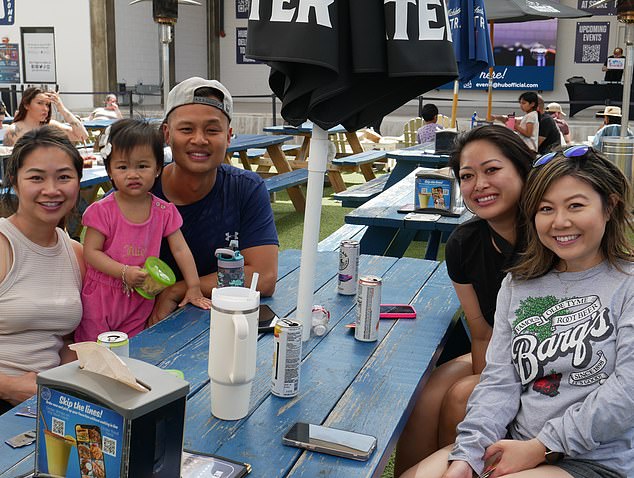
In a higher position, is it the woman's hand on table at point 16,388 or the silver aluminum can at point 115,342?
the silver aluminum can at point 115,342

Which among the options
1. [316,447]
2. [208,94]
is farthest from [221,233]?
[316,447]

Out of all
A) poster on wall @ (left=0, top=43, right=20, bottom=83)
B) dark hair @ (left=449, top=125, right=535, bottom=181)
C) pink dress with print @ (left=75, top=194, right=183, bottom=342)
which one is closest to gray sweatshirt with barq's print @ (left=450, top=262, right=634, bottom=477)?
dark hair @ (left=449, top=125, right=535, bottom=181)

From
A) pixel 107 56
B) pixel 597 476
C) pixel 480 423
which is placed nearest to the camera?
pixel 597 476

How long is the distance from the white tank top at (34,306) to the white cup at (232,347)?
763 millimetres

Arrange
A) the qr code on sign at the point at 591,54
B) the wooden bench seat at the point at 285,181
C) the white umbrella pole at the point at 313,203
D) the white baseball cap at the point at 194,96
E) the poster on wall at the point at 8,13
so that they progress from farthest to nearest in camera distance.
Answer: the qr code on sign at the point at 591,54 < the poster on wall at the point at 8,13 < the wooden bench seat at the point at 285,181 < the white baseball cap at the point at 194,96 < the white umbrella pole at the point at 313,203

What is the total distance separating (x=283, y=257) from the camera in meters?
3.05

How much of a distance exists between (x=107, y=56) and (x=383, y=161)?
7.79 metres

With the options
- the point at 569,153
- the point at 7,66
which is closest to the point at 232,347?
the point at 569,153

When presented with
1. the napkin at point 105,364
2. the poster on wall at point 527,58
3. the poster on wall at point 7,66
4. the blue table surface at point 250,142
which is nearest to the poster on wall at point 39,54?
the poster on wall at point 7,66

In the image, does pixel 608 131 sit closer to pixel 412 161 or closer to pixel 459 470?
pixel 412 161

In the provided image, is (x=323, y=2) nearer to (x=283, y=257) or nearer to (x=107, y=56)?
(x=283, y=257)

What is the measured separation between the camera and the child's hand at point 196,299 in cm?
226

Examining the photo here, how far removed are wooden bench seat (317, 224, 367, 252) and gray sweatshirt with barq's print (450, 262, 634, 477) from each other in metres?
2.42

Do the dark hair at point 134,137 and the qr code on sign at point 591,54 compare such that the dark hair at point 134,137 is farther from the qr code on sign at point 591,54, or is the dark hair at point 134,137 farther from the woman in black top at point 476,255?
the qr code on sign at point 591,54
